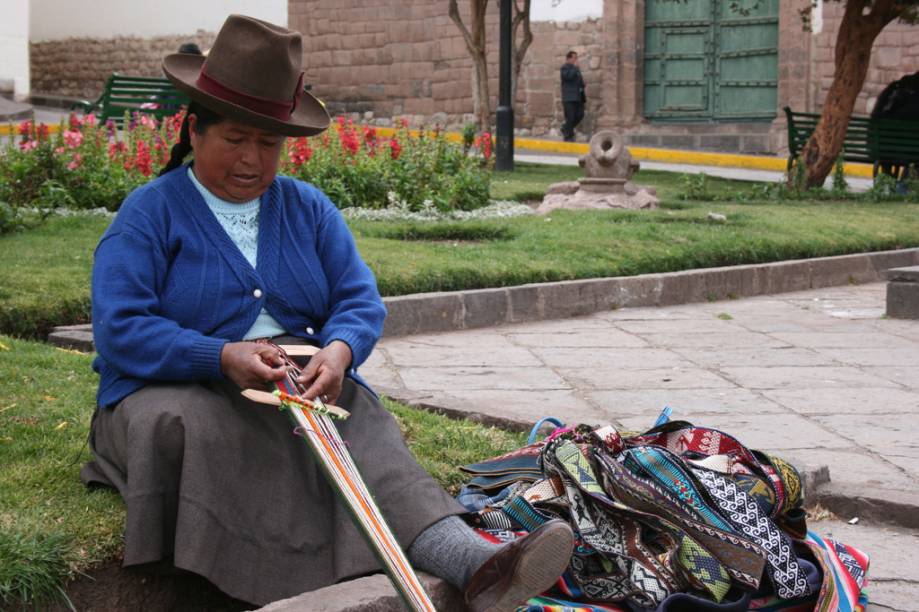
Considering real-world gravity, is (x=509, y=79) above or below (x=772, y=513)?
above

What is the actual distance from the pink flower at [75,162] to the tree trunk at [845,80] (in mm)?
7664

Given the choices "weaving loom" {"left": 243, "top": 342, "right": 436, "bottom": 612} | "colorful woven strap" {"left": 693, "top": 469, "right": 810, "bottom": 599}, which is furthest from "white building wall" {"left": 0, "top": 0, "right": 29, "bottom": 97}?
"colorful woven strap" {"left": 693, "top": 469, "right": 810, "bottom": 599}

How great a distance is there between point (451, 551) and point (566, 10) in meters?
22.5

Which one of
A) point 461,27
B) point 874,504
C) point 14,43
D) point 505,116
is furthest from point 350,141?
point 14,43

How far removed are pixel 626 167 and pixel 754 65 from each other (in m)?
12.0

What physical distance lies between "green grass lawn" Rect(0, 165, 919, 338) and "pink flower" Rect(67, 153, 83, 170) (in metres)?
0.72

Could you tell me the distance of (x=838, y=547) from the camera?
3430mm

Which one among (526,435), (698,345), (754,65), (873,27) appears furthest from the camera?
(754,65)

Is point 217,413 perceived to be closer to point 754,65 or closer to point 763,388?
point 763,388

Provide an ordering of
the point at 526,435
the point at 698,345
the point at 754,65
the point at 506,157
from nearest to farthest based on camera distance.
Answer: the point at 526,435 < the point at 698,345 < the point at 506,157 < the point at 754,65

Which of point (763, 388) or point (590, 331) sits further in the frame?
point (590, 331)

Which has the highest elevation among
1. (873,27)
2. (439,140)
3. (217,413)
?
(873,27)

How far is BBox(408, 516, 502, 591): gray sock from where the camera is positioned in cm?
295

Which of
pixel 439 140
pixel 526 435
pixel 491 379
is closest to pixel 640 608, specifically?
pixel 526 435
